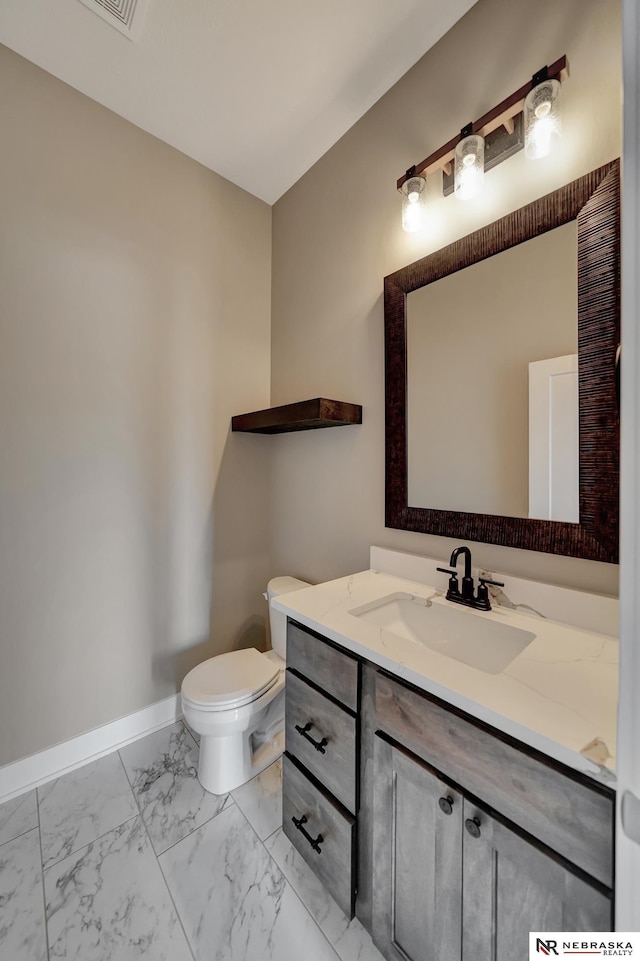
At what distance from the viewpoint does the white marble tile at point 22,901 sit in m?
0.95

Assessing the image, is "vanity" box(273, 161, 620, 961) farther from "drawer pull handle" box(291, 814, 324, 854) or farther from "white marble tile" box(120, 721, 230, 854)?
"white marble tile" box(120, 721, 230, 854)

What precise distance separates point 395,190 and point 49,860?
265 cm

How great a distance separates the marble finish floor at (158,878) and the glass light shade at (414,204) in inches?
86.3

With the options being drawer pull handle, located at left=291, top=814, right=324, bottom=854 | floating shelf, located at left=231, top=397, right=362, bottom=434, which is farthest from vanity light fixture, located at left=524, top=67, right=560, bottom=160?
drawer pull handle, located at left=291, top=814, right=324, bottom=854

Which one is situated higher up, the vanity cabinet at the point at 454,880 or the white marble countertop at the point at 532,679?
the white marble countertop at the point at 532,679

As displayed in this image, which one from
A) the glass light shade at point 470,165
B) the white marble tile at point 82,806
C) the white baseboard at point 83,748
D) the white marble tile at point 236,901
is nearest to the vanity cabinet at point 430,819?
the white marble tile at point 236,901

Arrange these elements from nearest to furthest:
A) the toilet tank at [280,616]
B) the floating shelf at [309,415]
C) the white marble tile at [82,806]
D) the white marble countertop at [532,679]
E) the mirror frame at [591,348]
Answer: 1. the white marble countertop at [532,679]
2. the mirror frame at [591,348]
3. the white marble tile at [82,806]
4. the floating shelf at [309,415]
5. the toilet tank at [280,616]

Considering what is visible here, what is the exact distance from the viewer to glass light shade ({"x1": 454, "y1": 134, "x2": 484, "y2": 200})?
1.13m

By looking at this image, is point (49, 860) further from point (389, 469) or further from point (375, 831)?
point (389, 469)

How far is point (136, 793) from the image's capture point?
4.63 ft

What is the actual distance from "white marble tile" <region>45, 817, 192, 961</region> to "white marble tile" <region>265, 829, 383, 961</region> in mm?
311

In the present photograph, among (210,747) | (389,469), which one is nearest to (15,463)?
(210,747)

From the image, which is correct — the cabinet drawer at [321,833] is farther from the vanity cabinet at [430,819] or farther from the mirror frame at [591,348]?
the mirror frame at [591,348]

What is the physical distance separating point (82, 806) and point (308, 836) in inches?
36.1
